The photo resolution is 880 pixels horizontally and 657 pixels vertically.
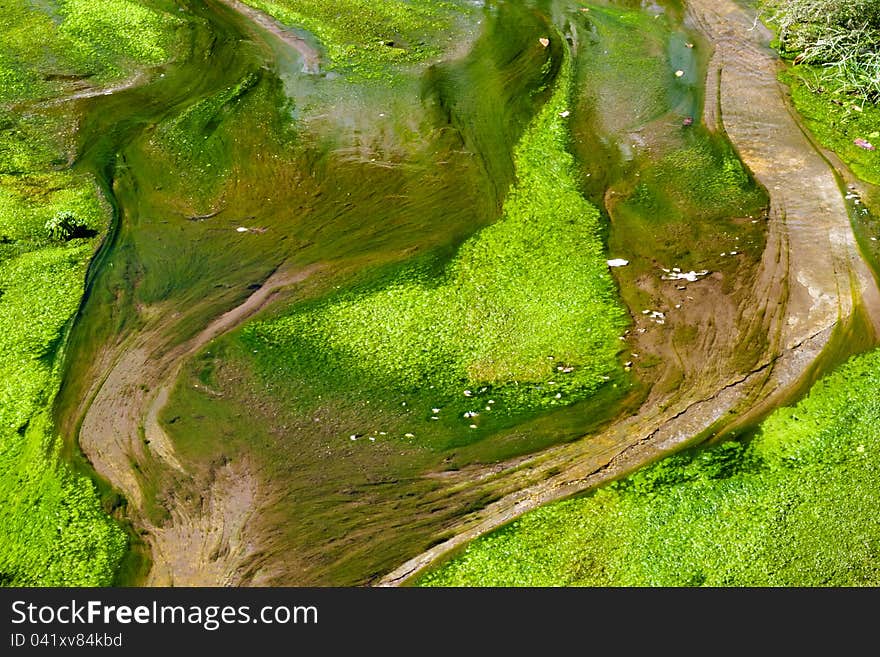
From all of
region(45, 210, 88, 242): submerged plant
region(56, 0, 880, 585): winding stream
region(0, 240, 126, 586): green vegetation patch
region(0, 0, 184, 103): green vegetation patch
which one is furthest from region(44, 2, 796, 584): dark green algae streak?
region(0, 0, 184, 103): green vegetation patch

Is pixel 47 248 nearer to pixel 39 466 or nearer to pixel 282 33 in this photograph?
pixel 39 466

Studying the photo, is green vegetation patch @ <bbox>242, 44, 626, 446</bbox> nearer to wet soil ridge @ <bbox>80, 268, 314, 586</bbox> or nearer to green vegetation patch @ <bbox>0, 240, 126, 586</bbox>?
wet soil ridge @ <bbox>80, 268, 314, 586</bbox>

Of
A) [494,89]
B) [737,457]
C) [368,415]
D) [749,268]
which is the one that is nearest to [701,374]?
[737,457]

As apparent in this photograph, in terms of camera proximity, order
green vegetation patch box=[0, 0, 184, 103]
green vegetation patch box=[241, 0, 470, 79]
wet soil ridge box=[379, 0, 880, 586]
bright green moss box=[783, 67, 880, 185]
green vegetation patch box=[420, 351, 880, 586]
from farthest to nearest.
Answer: green vegetation patch box=[241, 0, 470, 79], green vegetation patch box=[0, 0, 184, 103], bright green moss box=[783, 67, 880, 185], wet soil ridge box=[379, 0, 880, 586], green vegetation patch box=[420, 351, 880, 586]

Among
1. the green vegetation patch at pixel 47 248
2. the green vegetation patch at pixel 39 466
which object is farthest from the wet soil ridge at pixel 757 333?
the green vegetation patch at pixel 47 248

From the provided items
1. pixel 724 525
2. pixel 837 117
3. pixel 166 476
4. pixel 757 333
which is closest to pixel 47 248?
pixel 166 476

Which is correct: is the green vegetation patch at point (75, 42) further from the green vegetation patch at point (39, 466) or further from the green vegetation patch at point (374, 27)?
the green vegetation patch at point (39, 466)

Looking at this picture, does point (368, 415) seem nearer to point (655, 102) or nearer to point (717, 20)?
point (655, 102)
